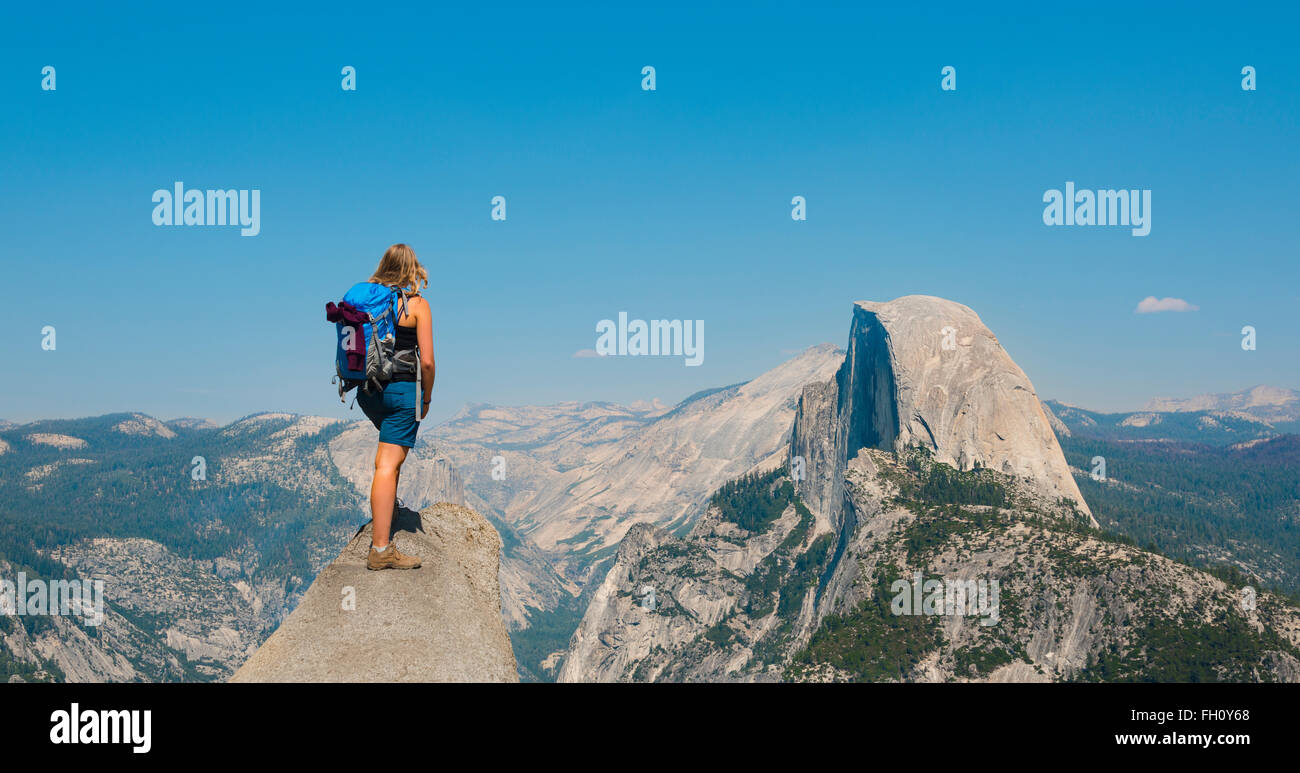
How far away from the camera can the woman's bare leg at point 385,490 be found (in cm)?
1147

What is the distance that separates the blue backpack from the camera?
11.3 metres

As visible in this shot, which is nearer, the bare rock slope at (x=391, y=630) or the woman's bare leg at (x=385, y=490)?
the bare rock slope at (x=391, y=630)

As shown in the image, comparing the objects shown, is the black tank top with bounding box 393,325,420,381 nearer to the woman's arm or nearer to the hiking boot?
the woman's arm

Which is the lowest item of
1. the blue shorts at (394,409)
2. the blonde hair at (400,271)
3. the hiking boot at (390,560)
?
the hiking boot at (390,560)

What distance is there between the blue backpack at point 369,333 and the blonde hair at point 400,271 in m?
0.22

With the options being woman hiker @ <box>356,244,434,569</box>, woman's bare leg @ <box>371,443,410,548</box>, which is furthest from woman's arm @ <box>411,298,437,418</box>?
woman's bare leg @ <box>371,443,410,548</box>

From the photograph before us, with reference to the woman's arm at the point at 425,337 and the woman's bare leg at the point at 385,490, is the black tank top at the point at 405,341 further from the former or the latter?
the woman's bare leg at the point at 385,490

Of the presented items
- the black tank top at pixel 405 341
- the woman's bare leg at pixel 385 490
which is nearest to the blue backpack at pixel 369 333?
the black tank top at pixel 405 341

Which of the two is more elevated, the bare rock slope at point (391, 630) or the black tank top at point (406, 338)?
the black tank top at point (406, 338)

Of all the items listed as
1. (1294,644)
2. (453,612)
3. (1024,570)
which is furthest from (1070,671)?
(453,612)
